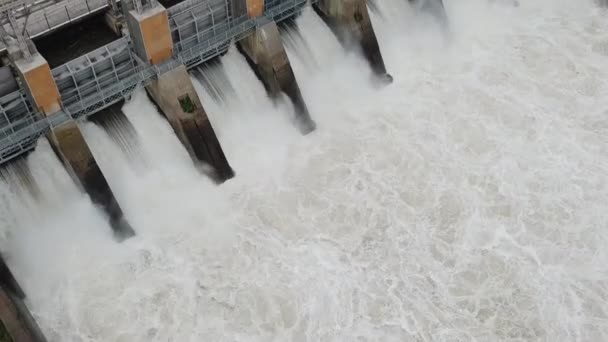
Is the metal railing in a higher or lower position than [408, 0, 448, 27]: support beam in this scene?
higher

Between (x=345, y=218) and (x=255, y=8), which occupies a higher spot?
(x=255, y=8)

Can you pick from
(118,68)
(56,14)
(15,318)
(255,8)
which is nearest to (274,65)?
(255,8)

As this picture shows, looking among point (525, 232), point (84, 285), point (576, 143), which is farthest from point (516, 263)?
point (84, 285)

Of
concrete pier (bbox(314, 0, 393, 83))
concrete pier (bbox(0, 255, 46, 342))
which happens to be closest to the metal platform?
concrete pier (bbox(314, 0, 393, 83))

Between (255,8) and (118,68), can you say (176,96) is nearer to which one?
(118,68)

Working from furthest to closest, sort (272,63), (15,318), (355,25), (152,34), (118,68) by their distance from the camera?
(355,25), (272,63), (118,68), (152,34), (15,318)

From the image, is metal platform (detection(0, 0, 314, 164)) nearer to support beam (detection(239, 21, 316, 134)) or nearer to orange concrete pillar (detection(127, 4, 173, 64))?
orange concrete pillar (detection(127, 4, 173, 64))

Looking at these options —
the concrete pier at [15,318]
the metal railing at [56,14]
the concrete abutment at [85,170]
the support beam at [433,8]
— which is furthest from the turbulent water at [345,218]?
the metal railing at [56,14]
